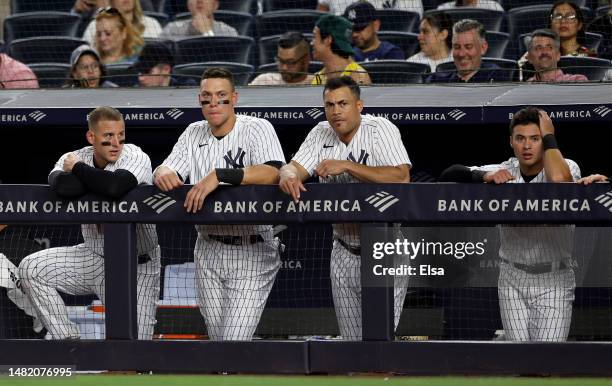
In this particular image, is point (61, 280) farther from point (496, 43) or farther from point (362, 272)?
point (496, 43)

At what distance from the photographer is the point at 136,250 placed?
19.5 ft

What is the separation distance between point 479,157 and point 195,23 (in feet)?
10.5

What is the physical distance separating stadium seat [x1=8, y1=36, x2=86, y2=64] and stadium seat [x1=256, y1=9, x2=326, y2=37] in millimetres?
1561

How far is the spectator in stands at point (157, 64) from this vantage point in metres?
9.23

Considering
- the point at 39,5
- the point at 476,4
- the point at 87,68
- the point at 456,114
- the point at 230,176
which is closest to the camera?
the point at 230,176

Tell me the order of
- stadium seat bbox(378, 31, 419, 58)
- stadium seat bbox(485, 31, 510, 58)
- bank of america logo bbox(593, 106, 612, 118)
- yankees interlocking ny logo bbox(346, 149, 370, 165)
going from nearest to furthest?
yankees interlocking ny logo bbox(346, 149, 370, 165), bank of america logo bbox(593, 106, 612, 118), stadium seat bbox(485, 31, 510, 58), stadium seat bbox(378, 31, 419, 58)

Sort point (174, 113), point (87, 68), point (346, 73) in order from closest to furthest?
point (174, 113), point (346, 73), point (87, 68)

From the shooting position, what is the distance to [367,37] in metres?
9.41

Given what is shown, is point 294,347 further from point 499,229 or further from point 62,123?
point 62,123

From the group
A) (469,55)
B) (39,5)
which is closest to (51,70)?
(39,5)

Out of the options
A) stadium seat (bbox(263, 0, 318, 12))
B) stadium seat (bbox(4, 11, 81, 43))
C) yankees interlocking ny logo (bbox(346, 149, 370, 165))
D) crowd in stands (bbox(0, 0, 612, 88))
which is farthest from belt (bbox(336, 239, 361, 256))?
stadium seat (bbox(4, 11, 81, 43))

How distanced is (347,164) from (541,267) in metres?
1.05

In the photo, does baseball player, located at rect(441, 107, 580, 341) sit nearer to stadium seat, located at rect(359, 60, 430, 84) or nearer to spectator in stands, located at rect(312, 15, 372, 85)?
spectator in stands, located at rect(312, 15, 372, 85)

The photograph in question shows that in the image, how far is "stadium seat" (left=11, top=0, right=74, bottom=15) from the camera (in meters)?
11.4
